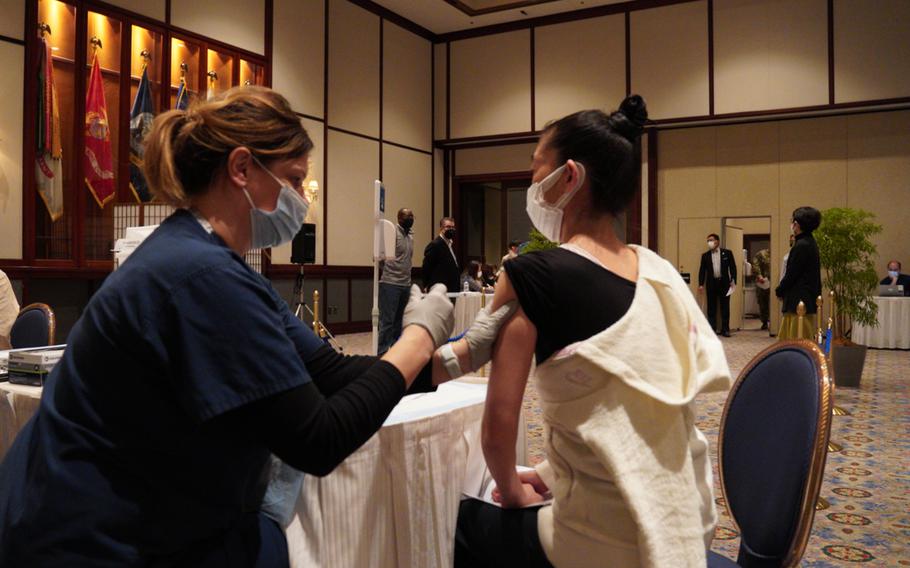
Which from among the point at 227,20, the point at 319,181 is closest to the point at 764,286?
the point at 319,181

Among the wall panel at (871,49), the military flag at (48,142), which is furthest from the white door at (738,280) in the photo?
the military flag at (48,142)

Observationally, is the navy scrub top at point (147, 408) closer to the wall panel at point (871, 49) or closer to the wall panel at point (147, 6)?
the wall panel at point (147, 6)

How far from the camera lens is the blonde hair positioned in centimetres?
109

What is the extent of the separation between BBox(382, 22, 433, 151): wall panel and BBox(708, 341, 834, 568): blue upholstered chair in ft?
33.1

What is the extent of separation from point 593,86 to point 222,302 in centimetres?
1094

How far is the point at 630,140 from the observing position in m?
1.37

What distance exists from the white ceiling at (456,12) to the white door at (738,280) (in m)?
4.26

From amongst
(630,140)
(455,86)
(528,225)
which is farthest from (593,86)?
(630,140)

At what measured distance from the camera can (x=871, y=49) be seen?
9562 millimetres

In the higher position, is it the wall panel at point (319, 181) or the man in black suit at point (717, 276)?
the wall panel at point (319, 181)

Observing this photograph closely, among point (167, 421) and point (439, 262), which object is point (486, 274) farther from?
point (167, 421)

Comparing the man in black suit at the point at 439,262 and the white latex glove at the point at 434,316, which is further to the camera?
the man in black suit at the point at 439,262

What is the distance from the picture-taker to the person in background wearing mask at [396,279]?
7531 mm

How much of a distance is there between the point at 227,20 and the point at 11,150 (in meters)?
3.08
